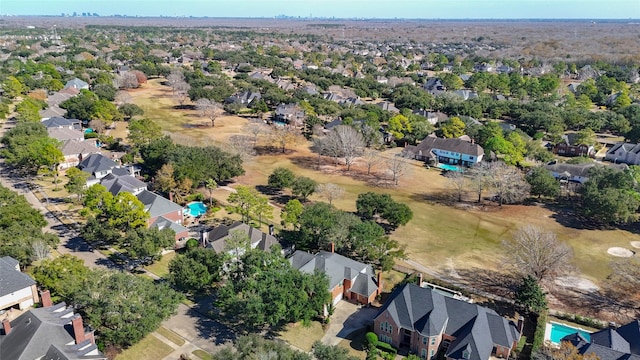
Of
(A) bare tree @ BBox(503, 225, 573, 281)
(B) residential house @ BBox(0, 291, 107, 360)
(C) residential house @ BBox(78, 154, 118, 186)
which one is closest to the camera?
(B) residential house @ BBox(0, 291, 107, 360)

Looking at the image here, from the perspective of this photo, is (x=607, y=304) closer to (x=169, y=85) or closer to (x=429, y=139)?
(x=429, y=139)

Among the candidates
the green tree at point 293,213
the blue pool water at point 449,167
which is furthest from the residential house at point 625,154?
the green tree at point 293,213

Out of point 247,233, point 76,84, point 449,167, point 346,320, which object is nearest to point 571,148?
point 449,167

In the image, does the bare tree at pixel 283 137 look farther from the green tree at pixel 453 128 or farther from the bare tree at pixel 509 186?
the bare tree at pixel 509 186

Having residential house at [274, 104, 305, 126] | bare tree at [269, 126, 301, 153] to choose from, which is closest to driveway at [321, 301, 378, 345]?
bare tree at [269, 126, 301, 153]

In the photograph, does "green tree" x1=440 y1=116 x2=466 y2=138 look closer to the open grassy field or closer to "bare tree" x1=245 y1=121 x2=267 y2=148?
the open grassy field

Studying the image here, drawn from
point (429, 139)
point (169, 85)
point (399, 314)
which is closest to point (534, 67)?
point (429, 139)

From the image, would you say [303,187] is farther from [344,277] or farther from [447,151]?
[447,151]
